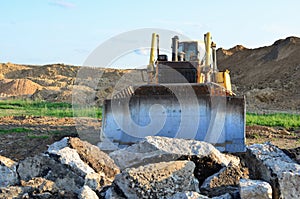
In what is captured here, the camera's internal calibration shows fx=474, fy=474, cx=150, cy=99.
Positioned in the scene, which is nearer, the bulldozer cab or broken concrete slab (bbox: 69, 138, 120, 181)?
broken concrete slab (bbox: 69, 138, 120, 181)

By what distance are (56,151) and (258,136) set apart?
684 cm

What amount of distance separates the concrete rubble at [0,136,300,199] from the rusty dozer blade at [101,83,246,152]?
228 centimetres

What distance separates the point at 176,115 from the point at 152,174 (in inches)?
156

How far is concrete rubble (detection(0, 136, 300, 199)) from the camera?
437cm

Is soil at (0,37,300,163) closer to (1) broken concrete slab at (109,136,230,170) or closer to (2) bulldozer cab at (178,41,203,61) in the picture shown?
(1) broken concrete slab at (109,136,230,170)

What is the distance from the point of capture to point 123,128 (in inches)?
334

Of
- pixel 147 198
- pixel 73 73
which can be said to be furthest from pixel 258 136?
pixel 73 73

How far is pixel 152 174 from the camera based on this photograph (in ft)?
14.6

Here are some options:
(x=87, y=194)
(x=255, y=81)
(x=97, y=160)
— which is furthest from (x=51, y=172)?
(x=255, y=81)

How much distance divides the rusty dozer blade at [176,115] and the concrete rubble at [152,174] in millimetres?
2283

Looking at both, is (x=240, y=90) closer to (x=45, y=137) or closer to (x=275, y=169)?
(x=45, y=137)

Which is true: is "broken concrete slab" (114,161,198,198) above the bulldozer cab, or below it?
below

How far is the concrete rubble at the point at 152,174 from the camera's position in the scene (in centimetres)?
437

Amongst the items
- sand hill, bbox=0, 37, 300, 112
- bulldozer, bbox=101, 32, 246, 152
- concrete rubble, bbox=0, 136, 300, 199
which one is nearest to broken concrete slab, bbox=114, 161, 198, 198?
concrete rubble, bbox=0, 136, 300, 199
